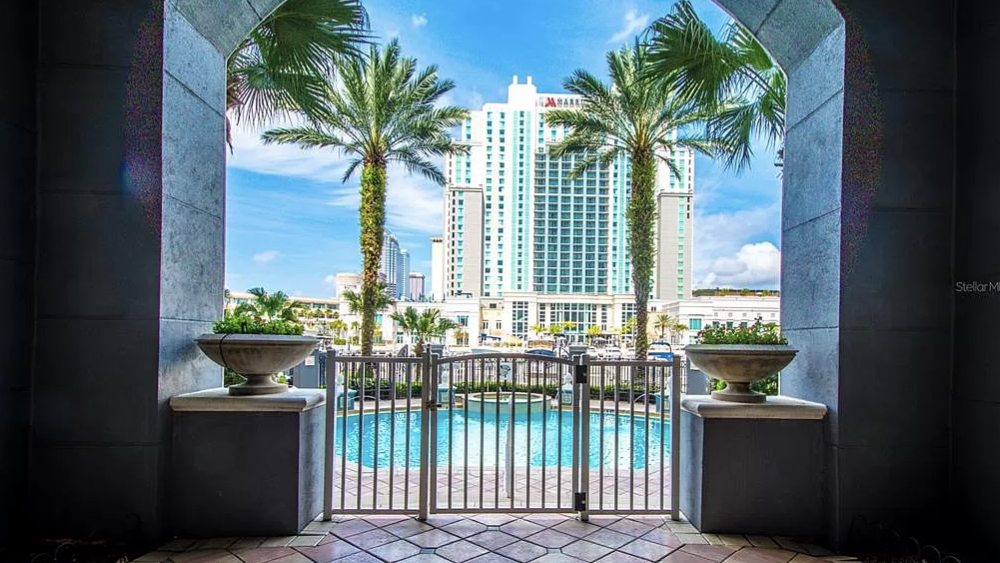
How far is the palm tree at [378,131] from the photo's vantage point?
10.6 meters

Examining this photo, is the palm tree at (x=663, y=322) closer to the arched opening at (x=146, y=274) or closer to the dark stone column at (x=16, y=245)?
the arched opening at (x=146, y=274)

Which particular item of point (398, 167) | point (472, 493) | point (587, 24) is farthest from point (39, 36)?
point (587, 24)

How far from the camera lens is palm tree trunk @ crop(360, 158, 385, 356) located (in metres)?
11.1

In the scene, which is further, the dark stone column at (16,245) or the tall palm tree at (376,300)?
the tall palm tree at (376,300)

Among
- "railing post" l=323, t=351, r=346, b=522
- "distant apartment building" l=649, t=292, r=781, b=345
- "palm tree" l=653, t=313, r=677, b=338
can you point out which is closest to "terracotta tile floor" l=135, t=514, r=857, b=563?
"railing post" l=323, t=351, r=346, b=522

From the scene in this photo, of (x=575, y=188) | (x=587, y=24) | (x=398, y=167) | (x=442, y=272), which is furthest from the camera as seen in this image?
(x=442, y=272)

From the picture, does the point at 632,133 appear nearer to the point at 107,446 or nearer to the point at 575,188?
the point at 107,446

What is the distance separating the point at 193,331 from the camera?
3223mm

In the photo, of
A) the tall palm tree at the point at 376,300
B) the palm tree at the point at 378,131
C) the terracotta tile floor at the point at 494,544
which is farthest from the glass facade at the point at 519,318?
the terracotta tile floor at the point at 494,544

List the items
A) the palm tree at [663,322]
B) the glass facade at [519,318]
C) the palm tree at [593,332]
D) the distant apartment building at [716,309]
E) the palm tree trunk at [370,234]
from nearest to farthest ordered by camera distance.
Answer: the palm tree trunk at [370,234], the distant apartment building at [716,309], the palm tree at [663,322], the palm tree at [593,332], the glass facade at [519,318]

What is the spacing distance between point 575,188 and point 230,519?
4170 centimetres

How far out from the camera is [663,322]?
97.6ft

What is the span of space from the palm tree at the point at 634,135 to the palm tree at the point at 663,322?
779 inches

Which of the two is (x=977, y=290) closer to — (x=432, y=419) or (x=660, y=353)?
(x=432, y=419)
